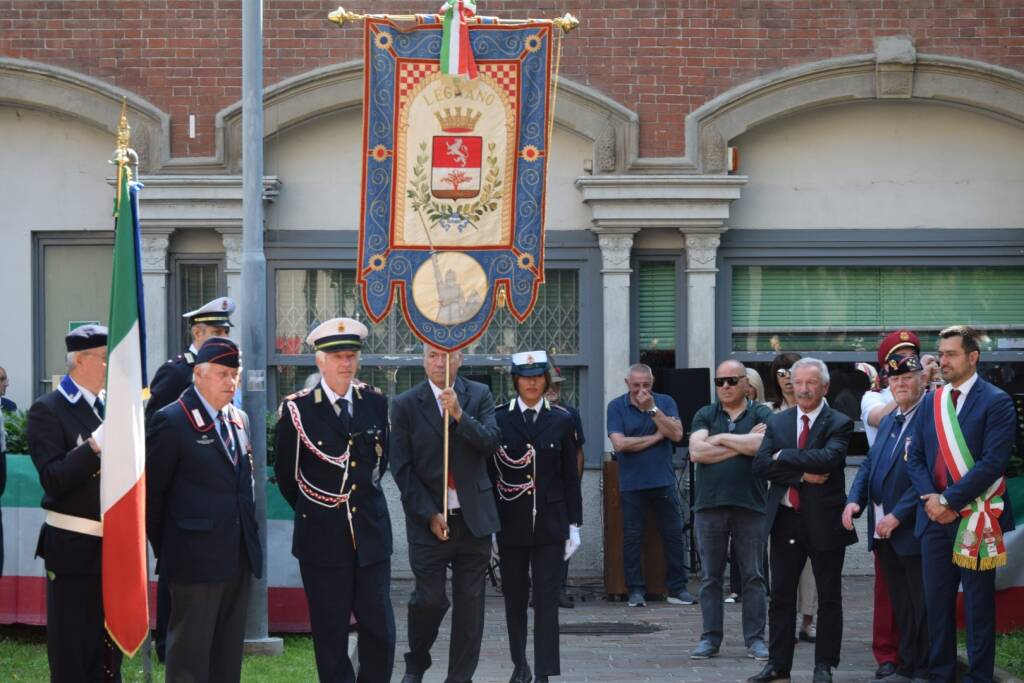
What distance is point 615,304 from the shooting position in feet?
46.2

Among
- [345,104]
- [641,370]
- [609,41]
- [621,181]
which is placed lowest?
[641,370]

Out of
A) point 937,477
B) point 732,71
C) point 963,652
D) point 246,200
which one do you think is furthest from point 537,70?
point 732,71

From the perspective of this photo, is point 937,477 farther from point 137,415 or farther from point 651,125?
point 651,125

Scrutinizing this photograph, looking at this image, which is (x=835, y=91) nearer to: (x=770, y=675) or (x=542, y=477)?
(x=542, y=477)

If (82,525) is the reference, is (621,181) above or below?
above

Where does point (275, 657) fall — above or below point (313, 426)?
below

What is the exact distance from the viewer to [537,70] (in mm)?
9047

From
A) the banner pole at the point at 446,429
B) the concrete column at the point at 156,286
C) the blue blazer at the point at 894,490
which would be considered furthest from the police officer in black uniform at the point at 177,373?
the concrete column at the point at 156,286

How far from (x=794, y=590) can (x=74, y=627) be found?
14.0ft

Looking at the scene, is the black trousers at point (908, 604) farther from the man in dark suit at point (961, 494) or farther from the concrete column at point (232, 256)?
the concrete column at point (232, 256)

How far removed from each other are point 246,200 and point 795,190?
248 inches

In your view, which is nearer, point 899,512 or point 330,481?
point 330,481

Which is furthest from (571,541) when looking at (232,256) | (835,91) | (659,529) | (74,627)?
(835,91)

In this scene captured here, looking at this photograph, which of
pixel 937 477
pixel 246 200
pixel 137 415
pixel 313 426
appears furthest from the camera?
pixel 246 200
